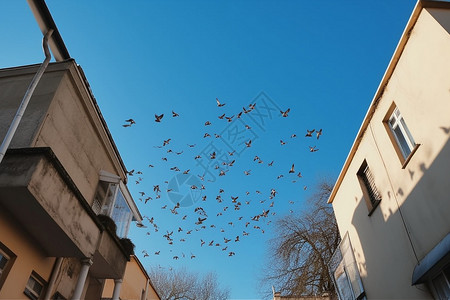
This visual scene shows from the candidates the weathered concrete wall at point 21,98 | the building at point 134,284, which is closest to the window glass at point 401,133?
the weathered concrete wall at point 21,98

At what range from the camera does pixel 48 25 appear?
241 inches

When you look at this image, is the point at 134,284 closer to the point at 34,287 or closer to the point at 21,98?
the point at 34,287

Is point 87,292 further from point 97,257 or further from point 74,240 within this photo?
point 74,240

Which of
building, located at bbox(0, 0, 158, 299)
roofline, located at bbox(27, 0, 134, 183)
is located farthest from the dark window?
roofline, located at bbox(27, 0, 134, 183)

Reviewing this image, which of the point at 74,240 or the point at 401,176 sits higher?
the point at 401,176

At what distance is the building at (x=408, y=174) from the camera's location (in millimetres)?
6547

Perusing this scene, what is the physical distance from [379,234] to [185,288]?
1100 inches

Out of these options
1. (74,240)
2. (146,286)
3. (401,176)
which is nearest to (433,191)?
(401,176)

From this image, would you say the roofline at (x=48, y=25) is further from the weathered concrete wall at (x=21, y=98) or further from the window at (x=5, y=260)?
the window at (x=5, y=260)

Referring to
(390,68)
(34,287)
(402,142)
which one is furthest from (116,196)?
(390,68)

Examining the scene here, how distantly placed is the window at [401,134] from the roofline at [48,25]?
8.10 meters

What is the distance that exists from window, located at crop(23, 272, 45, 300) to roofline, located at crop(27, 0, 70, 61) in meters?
4.52

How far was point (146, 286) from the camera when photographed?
14.8 meters

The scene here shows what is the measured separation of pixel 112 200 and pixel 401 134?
8.34 metres
